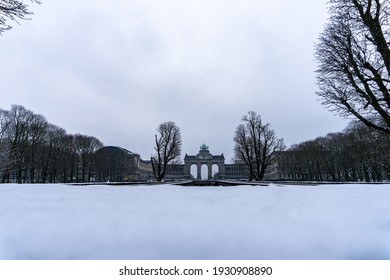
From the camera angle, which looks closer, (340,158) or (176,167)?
(340,158)

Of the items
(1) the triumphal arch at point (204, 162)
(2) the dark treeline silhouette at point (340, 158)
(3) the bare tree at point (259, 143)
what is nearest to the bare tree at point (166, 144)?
(3) the bare tree at point (259, 143)

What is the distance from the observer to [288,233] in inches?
78.7

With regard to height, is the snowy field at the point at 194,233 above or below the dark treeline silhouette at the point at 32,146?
below

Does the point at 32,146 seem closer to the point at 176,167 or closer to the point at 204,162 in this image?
the point at 176,167

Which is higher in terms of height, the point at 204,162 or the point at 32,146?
the point at 204,162

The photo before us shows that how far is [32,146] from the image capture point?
40438mm

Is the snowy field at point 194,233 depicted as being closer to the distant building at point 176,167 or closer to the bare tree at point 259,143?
the bare tree at point 259,143

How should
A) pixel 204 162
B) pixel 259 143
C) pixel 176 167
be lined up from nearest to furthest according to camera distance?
pixel 259 143 < pixel 176 167 < pixel 204 162

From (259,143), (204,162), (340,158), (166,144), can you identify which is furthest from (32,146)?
(204,162)


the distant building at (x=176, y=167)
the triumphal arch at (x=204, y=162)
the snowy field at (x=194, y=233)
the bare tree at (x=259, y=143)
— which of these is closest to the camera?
the snowy field at (x=194, y=233)

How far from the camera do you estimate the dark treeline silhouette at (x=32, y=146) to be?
3555 centimetres

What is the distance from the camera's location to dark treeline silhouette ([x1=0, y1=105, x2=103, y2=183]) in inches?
1400

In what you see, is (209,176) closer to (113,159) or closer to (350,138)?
(113,159)
